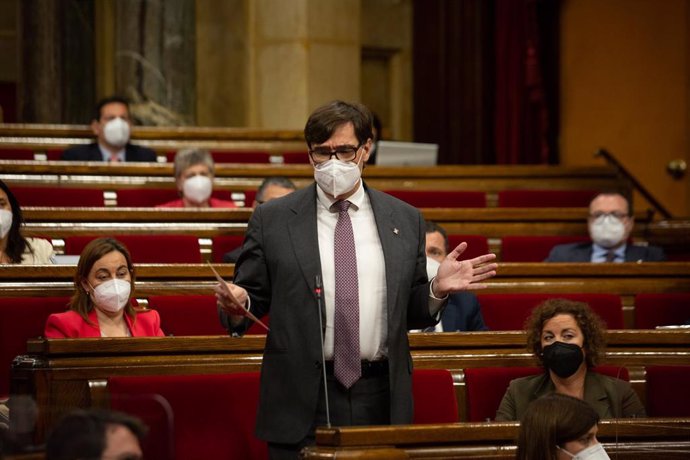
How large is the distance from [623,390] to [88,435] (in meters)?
1.64

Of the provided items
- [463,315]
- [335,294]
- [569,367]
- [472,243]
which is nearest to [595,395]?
[569,367]

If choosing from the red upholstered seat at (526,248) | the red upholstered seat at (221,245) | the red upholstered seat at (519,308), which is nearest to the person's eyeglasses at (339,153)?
the red upholstered seat at (519,308)

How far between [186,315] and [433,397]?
2.67 ft

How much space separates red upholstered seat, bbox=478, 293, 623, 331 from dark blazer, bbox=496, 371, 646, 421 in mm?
773

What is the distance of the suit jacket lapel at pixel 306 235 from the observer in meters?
2.24

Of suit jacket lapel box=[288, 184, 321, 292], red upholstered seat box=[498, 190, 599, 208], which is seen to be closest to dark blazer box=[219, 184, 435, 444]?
suit jacket lapel box=[288, 184, 321, 292]

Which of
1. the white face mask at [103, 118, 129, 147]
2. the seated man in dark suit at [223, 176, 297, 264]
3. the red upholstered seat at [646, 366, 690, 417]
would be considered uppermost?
the white face mask at [103, 118, 129, 147]

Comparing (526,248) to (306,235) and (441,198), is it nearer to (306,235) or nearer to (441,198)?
(441,198)

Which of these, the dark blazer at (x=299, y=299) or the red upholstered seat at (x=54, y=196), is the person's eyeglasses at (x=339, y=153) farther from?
the red upholstered seat at (x=54, y=196)

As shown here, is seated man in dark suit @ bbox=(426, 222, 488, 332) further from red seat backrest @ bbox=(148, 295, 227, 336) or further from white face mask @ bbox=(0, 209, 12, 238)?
white face mask @ bbox=(0, 209, 12, 238)

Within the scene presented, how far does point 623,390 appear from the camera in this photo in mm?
2869

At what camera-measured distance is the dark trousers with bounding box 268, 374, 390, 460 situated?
2223 millimetres

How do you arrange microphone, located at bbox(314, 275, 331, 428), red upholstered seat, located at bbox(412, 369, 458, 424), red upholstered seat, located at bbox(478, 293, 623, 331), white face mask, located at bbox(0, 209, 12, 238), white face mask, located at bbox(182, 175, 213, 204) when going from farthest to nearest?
white face mask, located at bbox(182, 175, 213, 204), red upholstered seat, located at bbox(478, 293, 623, 331), white face mask, located at bbox(0, 209, 12, 238), red upholstered seat, located at bbox(412, 369, 458, 424), microphone, located at bbox(314, 275, 331, 428)

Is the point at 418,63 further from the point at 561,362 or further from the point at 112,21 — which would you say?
the point at 561,362
